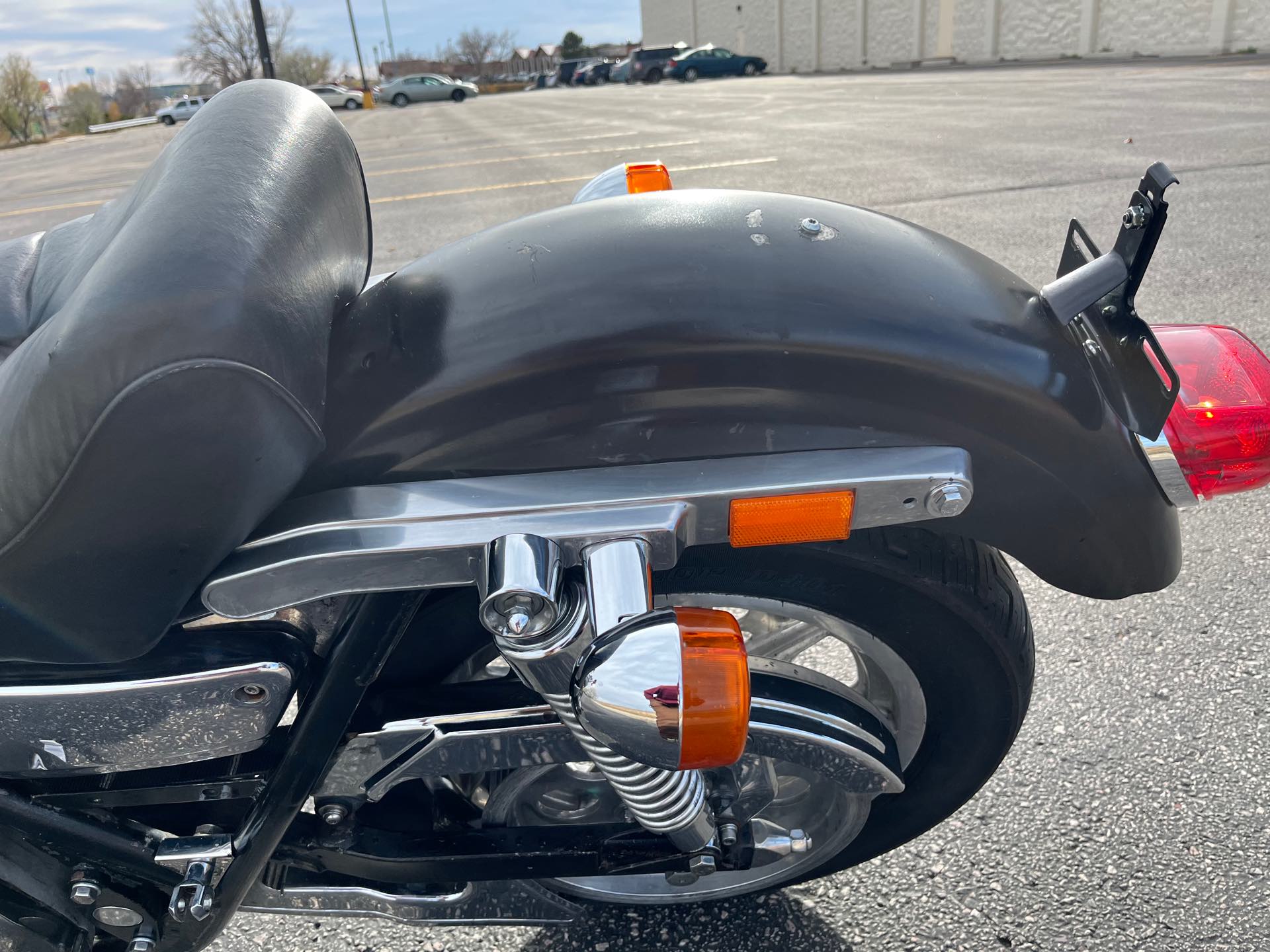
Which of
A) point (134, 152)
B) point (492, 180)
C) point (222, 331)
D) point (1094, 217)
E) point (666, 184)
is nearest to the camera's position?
point (222, 331)

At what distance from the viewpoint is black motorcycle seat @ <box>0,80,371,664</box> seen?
857mm

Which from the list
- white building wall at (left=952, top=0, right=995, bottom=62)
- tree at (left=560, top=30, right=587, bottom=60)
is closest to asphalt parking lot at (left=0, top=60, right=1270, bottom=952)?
white building wall at (left=952, top=0, right=995, bottom=62)

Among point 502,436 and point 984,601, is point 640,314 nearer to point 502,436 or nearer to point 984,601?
point 502,436

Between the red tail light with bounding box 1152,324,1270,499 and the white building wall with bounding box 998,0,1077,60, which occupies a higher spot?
the red tail light with bounding box 1152,324,1270,499

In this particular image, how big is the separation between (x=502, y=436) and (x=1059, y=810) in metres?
1.36

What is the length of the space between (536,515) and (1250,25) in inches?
1041

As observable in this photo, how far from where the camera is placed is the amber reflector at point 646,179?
Answer: 163cm

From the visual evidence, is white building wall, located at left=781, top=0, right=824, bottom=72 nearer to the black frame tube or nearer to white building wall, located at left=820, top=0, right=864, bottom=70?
white building wall, located at left=820, top=0, right=864, bottom=70

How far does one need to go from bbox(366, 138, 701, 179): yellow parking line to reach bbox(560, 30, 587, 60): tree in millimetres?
55028

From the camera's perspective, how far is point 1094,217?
5.60m

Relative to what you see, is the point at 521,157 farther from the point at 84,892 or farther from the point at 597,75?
the point at 597,75

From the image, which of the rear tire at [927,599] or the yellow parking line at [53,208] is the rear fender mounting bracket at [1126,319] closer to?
the rear tire at [927,599]

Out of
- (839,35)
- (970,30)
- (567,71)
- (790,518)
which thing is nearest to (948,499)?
(790,518)

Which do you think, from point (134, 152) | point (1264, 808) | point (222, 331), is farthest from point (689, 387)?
point (134, 152)
